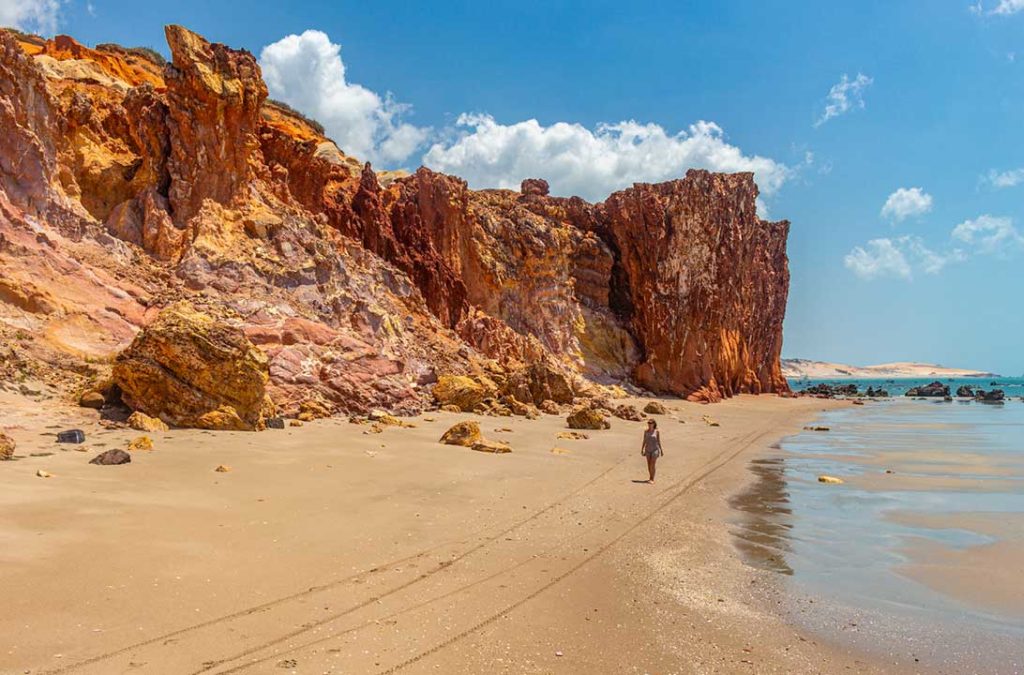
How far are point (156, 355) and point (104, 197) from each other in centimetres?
1030

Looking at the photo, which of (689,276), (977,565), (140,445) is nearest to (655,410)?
(689,276)

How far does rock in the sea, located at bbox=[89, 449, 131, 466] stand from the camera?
7.89 metres

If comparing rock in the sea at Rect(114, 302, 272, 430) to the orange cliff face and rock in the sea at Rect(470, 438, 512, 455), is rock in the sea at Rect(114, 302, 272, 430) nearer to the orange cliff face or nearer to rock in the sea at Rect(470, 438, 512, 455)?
the orange cliff face

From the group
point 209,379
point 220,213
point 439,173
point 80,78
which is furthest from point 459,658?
point 439,173

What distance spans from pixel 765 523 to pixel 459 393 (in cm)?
1306

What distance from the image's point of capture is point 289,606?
4.63 m

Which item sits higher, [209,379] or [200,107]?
[200,107]

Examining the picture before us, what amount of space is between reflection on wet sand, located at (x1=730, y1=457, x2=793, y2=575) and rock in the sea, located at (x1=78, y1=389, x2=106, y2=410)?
36.9 feet

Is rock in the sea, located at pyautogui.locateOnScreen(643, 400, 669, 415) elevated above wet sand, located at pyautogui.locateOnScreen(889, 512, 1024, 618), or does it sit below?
above

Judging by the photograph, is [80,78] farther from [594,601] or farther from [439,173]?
[594,601]

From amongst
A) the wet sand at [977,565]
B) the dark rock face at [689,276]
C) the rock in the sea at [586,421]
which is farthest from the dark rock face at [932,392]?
the wet sand at [977,565]

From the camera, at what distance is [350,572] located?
5473mm

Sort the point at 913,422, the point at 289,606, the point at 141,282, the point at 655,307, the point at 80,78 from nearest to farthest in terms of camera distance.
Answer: the point at 289,606 → the point at 141,282 → the point at 80,78 → the point at 913,422 → the point at 655,307

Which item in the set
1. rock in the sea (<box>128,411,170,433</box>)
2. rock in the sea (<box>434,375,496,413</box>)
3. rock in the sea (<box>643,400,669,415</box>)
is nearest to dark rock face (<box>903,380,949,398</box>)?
rock in the sea (<box>643,400,669,415</box>)
